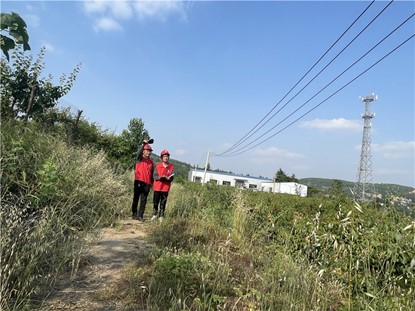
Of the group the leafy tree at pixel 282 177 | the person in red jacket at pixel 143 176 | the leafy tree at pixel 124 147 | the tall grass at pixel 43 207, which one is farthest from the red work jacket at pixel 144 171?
the leafy tree at pixel 282 177

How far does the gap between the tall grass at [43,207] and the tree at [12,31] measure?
161 cm

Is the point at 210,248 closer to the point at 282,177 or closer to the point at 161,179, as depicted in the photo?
the point at 161,179

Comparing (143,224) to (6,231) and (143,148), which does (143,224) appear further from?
(6,231)

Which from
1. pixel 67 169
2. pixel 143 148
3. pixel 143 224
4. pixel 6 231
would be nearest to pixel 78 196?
pixel 67 169

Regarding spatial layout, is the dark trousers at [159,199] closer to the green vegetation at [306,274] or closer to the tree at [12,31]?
the green vegetation at [306,274]

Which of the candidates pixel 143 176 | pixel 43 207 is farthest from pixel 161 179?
pixel 43 207

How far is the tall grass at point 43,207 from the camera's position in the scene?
3092 millimetres

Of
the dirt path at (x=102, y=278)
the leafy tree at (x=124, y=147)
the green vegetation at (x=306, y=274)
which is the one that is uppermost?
the leafy tree at (x=124, y=147)

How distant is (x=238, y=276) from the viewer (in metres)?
3.85

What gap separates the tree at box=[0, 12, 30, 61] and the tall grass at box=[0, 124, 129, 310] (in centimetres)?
161

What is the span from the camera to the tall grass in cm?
309

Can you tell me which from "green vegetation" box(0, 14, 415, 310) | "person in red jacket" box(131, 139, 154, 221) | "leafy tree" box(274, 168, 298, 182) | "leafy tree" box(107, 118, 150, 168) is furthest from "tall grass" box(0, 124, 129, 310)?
"leafy tree" box(274, 168, 298, 182)

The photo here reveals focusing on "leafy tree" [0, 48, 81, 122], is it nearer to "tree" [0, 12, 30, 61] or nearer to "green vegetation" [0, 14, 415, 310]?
"green vegetation" [0, 14, 415, 310]

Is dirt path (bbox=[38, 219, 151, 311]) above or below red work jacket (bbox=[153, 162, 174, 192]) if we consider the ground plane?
below
